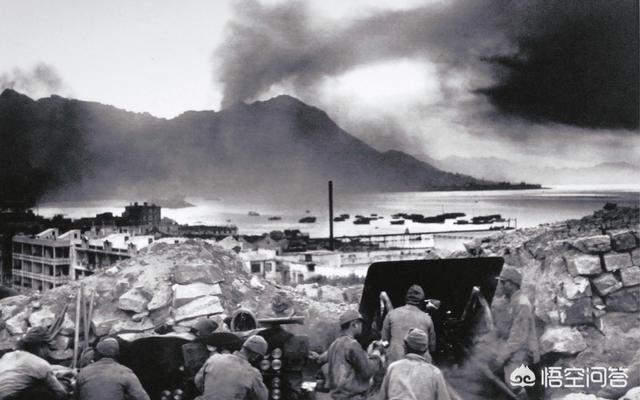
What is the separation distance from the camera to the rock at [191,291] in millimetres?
6371

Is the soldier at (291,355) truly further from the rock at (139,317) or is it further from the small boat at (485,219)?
the small boat at (485,219)

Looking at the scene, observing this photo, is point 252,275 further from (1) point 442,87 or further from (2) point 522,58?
(2) point 522,58

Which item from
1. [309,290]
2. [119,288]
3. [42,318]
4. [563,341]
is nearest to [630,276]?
[563,341]

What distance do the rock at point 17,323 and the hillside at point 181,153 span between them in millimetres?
1182

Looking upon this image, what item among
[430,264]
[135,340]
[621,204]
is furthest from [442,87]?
[135,340]

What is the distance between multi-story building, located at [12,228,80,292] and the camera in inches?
240

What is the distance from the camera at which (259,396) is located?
3918 millimetres

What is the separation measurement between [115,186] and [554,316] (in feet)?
15.2

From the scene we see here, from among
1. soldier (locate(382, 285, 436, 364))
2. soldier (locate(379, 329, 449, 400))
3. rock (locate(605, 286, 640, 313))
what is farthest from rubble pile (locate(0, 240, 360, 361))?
soldier (locate(379, 329, 449, 400))

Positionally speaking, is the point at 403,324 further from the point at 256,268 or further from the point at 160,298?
the point at 160,298

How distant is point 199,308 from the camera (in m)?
6.30

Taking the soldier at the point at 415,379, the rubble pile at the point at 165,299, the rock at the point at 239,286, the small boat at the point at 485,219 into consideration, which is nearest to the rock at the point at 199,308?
the rubble pile at the point at 165,299

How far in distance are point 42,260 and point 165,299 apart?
50.0 inches

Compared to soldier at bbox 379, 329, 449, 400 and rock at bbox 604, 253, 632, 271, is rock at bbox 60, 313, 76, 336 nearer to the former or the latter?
soldier at bbox 379, 329, 449, 400
